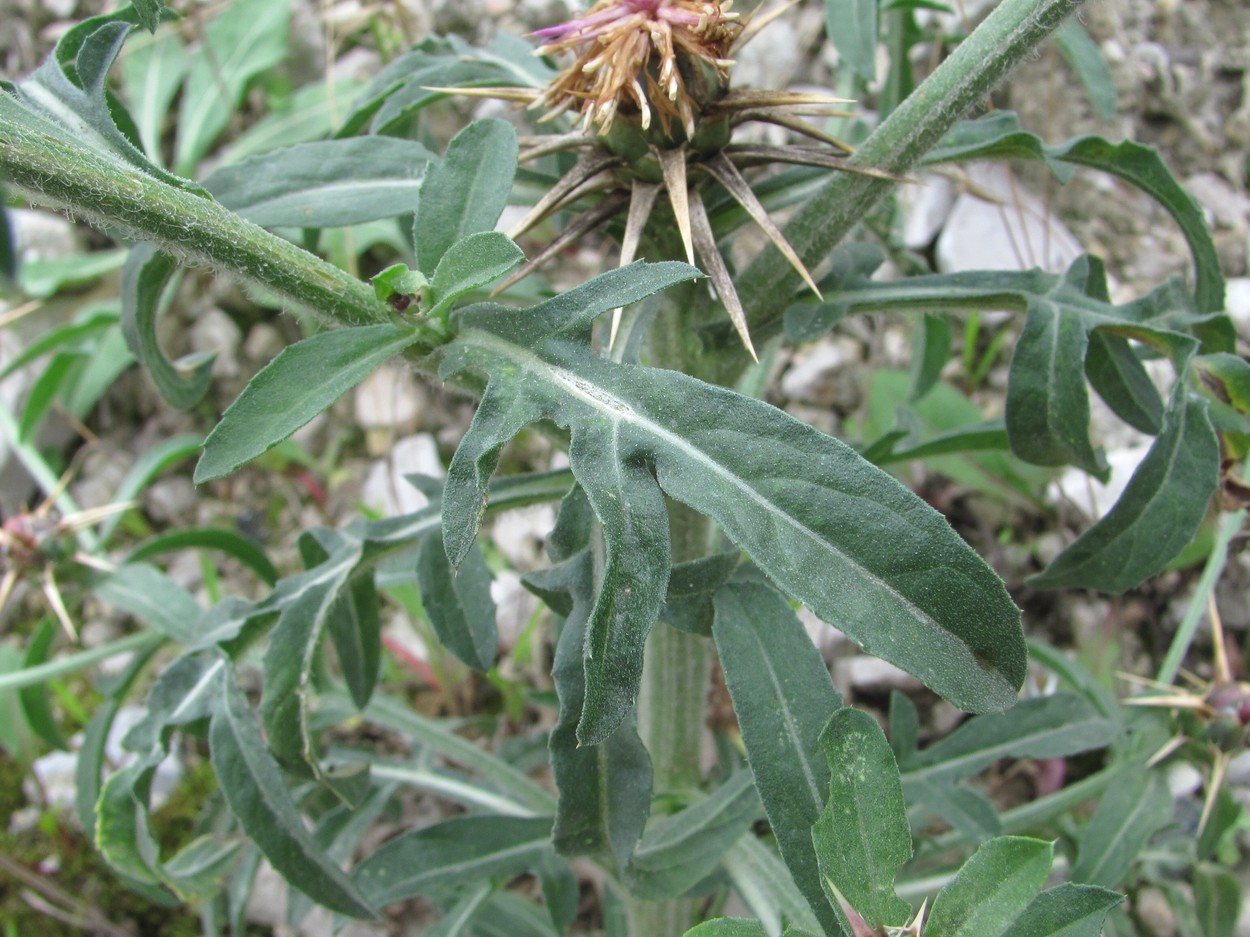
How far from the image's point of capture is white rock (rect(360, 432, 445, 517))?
3.17 m

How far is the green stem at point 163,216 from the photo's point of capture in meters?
1.08

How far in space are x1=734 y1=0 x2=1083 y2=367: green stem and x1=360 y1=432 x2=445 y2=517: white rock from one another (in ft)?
5.97

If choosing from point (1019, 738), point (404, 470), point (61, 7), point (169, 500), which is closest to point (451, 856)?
point (1019, 738)

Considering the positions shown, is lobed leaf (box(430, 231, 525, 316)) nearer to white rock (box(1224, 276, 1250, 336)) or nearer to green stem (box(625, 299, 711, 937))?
green stem (box(625, 299, 711, 937))

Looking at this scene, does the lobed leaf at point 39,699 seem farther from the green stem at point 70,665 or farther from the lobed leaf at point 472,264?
the lobed leaf at point 472,264

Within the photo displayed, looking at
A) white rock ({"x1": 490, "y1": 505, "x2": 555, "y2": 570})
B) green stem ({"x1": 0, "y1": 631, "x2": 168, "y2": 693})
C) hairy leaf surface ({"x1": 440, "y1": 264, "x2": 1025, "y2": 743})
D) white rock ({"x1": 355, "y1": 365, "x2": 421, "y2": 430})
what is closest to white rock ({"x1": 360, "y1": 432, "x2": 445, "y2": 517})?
white rock ({"x1": 355, "y1": 365, "x2": 421, "y2": 430})

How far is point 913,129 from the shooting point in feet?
4.42

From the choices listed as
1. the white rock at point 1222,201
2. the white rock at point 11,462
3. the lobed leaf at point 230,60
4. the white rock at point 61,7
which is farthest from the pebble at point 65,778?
Result: the white rock at point 1222,201

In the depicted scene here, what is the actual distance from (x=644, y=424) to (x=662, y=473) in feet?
0.21

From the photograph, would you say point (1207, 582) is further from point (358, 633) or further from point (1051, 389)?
point (358, 633)

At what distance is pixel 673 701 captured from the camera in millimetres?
1823

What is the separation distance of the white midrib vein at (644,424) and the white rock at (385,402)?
2083 millimetres

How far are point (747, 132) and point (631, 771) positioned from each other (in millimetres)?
2363

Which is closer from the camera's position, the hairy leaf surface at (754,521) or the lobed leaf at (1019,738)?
the hairy leaf surface at (754,521)
